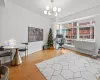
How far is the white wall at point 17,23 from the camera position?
375 centimetres

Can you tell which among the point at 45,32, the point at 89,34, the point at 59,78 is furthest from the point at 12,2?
the point at 89,34

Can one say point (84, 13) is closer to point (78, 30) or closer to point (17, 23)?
point (78, 30)

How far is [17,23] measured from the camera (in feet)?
14.4

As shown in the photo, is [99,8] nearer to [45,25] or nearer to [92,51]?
[92,51]

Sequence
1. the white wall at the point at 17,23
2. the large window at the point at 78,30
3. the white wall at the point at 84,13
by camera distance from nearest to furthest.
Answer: the white wall at the point at 17,23 < the white wall at the point at 84,13 < the large window at the point at 78,30

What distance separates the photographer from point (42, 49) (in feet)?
22.3

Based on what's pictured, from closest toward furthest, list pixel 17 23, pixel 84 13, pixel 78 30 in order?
pixel 17 23, pixel 84 13, pixel 78 30

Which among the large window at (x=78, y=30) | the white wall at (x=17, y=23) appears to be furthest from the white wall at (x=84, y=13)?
the white wall at (x=17, y=23)

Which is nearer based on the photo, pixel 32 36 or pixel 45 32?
pixel 32 36

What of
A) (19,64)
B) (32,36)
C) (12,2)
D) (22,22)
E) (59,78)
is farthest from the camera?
(32,36)

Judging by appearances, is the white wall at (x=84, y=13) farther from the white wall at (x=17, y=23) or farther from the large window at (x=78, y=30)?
the white wall at (x=17, y=23)

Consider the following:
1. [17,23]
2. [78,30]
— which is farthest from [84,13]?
[17,23]

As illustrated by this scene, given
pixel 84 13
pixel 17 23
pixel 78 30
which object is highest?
pixel 84 13

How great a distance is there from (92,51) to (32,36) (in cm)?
397
